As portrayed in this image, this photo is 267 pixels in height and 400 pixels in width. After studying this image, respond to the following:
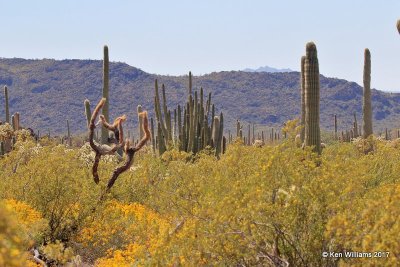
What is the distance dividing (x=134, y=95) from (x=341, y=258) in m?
128

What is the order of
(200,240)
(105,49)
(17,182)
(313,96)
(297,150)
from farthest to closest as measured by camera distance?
(105,49)
(313,96)
(17,182)
(297,150)
(200,240)

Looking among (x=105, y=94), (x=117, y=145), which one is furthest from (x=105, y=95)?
(x=117, y=145)

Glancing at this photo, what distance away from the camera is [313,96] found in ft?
43.5

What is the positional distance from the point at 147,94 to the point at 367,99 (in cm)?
11351

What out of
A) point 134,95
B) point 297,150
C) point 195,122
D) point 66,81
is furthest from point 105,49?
point 66,81

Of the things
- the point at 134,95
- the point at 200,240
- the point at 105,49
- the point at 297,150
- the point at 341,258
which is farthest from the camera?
the point at 134,95

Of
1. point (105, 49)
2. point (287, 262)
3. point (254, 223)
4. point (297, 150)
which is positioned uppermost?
point (105, 49)

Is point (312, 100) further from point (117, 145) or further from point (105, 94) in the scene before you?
point (105, 94)

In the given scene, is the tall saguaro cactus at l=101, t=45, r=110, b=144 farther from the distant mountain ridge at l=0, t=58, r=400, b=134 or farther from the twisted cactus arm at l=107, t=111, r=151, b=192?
the distant mountain ridge at l=0, t=58, r=400, b=134

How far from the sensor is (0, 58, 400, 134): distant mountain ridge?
124m

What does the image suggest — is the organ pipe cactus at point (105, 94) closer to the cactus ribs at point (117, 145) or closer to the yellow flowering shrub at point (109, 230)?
the cactus ribs at point (117, 145)

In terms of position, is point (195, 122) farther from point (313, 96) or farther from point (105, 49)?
point (313, 96)

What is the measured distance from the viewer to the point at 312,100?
43.3 ft

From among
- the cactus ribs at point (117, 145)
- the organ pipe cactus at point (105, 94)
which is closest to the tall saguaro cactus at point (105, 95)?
the organ pipe cactus at point (105, 94)
